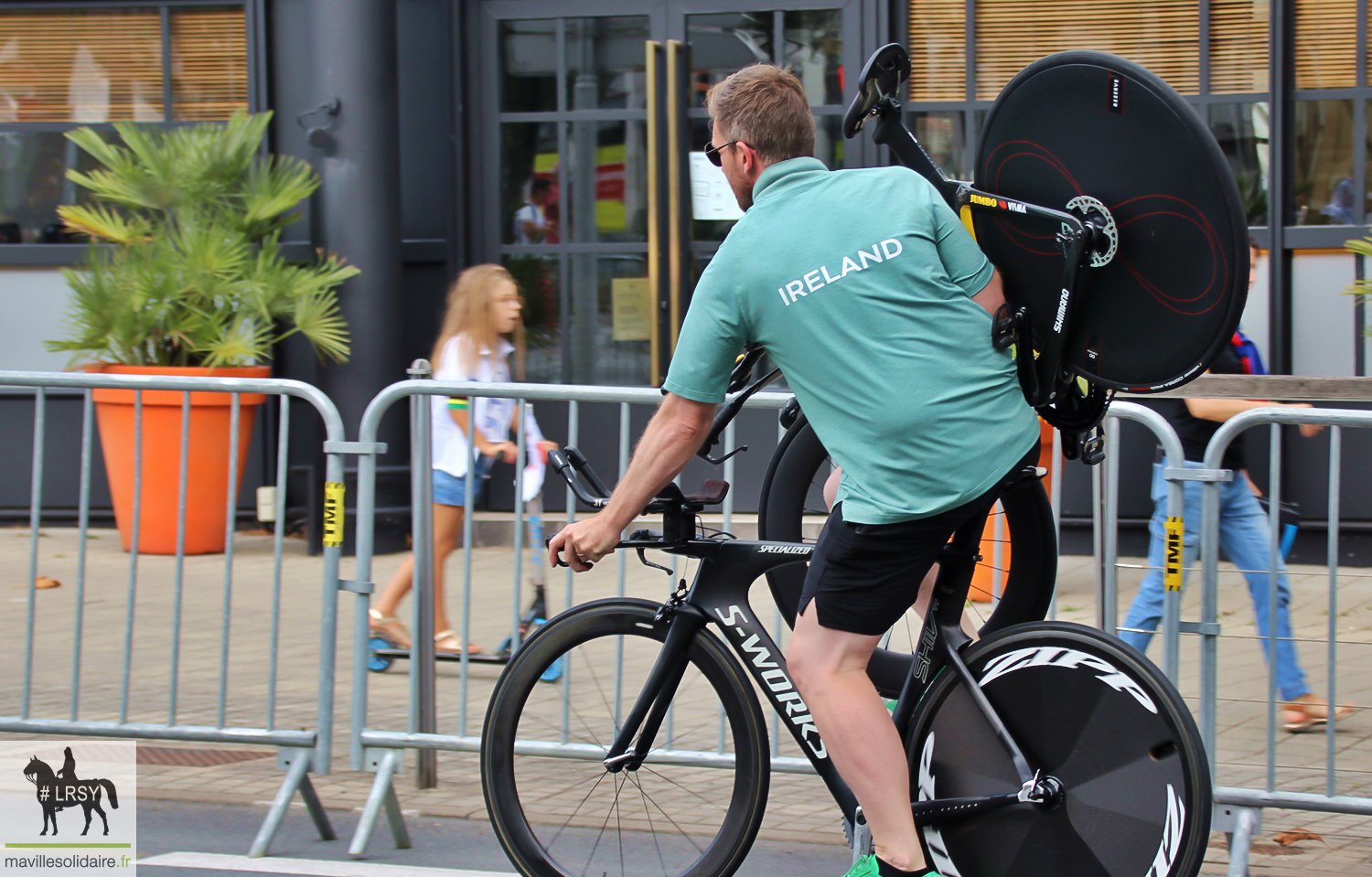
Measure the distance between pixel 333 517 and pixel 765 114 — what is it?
2.02 meters

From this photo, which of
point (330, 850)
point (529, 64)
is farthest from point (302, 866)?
point (529, 64)

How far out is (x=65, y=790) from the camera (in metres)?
4.23

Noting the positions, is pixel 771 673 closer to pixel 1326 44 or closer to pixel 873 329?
pixel 873 329

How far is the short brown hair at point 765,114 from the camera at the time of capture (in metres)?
Answer: 3.01

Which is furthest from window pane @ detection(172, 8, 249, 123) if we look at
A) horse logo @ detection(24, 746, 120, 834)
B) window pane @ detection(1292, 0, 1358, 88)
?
window pane @ detection(1292, 0, 1358, 88)

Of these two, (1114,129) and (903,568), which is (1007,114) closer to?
(1114,129)

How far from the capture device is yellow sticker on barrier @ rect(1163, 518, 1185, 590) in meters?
3.80

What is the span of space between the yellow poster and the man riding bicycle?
5.91 metres

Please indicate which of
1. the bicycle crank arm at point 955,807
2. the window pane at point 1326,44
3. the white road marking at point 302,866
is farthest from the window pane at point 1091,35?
the white road marking at point 302,866

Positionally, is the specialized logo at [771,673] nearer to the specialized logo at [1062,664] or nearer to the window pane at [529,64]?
the specialized logo at [1062,664]

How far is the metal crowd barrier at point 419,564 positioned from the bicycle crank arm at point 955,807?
87 cm

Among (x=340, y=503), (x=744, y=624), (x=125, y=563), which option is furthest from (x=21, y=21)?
(x=744, y=624)

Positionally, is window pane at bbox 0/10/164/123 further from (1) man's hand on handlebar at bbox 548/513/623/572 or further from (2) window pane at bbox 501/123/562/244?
(1) man's hand on handlebar at bbox 548/513/623/572

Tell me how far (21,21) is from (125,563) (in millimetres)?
5619
